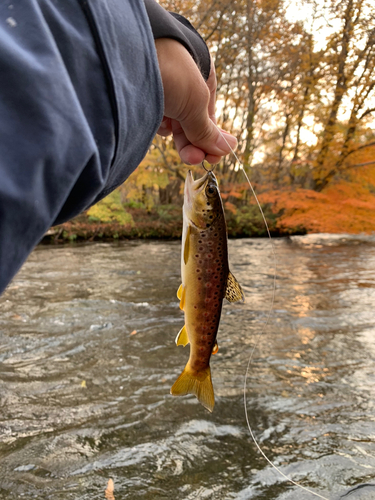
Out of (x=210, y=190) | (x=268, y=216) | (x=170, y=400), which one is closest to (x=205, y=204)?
(x=210, y=190)

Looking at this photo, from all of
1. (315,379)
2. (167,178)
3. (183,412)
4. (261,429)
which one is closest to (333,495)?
(261,429)

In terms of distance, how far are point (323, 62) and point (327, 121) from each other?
2.15 metres

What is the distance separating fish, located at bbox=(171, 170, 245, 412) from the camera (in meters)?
1.70

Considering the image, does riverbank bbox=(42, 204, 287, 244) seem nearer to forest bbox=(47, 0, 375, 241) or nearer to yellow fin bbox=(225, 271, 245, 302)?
forest bbox=(47, 0, 375, 241)

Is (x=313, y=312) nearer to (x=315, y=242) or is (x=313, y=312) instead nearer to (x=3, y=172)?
(x=3, y=172)

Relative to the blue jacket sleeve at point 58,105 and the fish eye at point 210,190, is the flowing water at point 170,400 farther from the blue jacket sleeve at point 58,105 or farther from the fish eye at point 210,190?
the blue jacket sleeve at point 58,105

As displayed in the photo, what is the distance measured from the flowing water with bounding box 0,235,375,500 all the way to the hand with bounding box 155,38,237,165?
2298 mm

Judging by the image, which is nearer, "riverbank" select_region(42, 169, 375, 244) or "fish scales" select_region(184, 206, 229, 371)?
"fish scales" select_region(184, 206, 229, 371)

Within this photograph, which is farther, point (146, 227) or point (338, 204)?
point (146, 227)

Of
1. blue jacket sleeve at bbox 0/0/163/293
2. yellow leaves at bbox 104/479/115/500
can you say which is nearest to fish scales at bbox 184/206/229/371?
blue jacket sleeve at bbox 0/0/163/293

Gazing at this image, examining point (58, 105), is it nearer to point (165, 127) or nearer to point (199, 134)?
point (199, 134)

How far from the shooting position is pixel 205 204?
1.71 m

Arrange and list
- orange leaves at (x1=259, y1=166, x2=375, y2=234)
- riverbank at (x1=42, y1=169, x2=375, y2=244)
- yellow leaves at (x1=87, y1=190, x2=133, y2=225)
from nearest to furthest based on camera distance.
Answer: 1. orange leaves at (x1=259, y1=166, x2=375, y2=234)
2. riverbank at (x1=42, y1=169, x2=375, y2=244)
3. yellow leaves at (x1=87, y1=190, x2=133, y2=225)

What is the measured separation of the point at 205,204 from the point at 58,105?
128 cm
